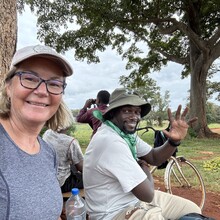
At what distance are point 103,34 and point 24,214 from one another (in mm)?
13379

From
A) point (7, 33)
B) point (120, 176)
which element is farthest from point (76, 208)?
point (7, 33)

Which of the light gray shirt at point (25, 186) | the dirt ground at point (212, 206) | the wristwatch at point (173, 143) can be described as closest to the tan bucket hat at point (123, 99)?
the wristwatch at point (173, 143)

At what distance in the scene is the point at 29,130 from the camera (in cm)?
141

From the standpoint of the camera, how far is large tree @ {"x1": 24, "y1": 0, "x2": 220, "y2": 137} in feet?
37.9

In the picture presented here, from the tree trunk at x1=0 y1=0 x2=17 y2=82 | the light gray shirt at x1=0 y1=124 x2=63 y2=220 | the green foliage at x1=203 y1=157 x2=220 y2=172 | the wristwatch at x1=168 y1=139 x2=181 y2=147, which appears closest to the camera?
the light gray shirt at x1=0 y1=124 x2=63 y2=220

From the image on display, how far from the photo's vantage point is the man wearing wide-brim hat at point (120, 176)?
6.48 feet

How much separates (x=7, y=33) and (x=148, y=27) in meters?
12.6

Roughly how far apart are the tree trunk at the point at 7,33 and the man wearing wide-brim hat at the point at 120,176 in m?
1.25

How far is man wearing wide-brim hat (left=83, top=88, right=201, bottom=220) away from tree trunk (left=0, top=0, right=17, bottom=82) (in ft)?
4.10

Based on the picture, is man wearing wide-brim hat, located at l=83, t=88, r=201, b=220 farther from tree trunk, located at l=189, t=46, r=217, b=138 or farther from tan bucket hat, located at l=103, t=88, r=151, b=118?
tree trunk, located at l=189, t=46, r=217, b=138

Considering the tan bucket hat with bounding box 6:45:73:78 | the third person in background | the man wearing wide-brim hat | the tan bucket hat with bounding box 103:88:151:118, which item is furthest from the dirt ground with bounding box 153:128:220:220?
the tan bucket hat with bounding box 6:45:73:78

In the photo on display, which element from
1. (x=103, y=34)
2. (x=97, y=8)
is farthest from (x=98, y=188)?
(x=103, y=34)

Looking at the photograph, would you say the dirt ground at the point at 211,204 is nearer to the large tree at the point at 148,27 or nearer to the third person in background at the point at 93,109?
the third person in background at the point at 93,109

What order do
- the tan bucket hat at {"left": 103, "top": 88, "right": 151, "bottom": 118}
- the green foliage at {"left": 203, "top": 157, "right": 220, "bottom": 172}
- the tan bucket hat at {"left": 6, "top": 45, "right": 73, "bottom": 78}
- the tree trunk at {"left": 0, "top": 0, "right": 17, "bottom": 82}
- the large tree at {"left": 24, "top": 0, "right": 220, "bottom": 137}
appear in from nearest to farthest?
the tan bucket hat at {"left": 6, "top": 45, "right": 73, "bottom": 78} → the tan bucket hat at {"left": 103, "top": 88, "right": 151, "bottom": 118} → the tree trunk at {"left": 0, "top": 0, "right": 17, "bottom": 82} → the green foliage at {"left": 203, "top": 157, "right": 220, "bottom": 172} → the large tree at {"left": 24, "top": 0, "right": 220, "bottom": 137}
